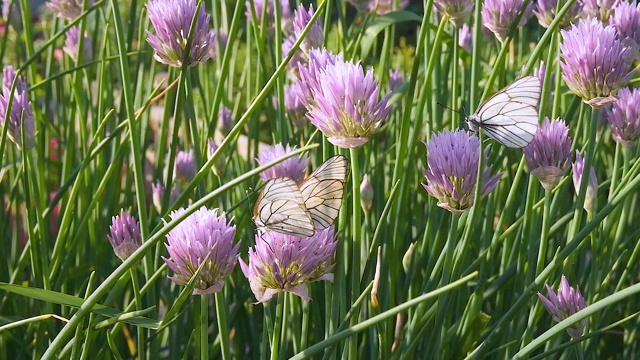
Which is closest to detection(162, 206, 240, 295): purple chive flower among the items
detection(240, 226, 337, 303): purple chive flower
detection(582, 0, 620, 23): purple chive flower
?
detection(240, 226, 337, 303): purple chive flower

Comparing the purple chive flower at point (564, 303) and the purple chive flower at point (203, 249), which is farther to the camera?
the purple chive flower at point (564, 303)

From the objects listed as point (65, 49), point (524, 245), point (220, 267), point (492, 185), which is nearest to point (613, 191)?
point (524, 245)

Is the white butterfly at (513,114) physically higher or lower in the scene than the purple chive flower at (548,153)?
higher

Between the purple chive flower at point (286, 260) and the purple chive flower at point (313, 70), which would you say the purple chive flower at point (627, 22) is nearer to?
the purple chive flower at point (313, 70)

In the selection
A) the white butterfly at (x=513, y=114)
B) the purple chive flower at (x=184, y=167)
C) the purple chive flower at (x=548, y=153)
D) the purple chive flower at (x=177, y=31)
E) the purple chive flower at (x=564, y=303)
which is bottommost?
the purple chive flower at (x=564, y=303)

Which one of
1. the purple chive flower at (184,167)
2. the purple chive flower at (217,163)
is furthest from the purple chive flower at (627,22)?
the purple chive flower at (184,167)

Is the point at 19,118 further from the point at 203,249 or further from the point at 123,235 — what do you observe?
the point at 203,249

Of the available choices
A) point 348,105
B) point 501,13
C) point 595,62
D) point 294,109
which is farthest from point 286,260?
point 294,109
